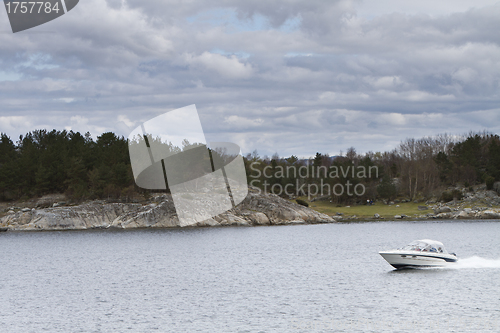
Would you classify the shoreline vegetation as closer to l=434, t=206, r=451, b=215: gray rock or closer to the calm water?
l=434, t=206, r=451, b=215: gray rock

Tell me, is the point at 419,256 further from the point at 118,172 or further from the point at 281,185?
the point at 281,185

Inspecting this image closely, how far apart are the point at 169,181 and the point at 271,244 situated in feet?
165

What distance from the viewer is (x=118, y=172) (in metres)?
119

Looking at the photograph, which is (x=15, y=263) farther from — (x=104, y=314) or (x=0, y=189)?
(x=0, y=189)

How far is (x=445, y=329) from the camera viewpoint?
29.8 m

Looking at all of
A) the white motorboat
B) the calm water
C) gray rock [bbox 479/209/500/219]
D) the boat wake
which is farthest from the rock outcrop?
the white motorboat

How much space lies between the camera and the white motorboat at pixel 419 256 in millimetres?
50781

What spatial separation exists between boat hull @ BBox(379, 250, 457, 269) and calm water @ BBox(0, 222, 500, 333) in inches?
40.0

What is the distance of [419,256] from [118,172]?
3373 inches

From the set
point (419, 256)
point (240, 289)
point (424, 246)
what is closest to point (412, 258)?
point (419, 256)

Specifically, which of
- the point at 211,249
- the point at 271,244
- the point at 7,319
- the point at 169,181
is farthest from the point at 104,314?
the point at 169,181

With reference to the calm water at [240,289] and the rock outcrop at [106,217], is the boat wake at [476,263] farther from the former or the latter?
the rock outcrop at [106,217]

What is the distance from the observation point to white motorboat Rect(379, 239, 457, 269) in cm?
5078

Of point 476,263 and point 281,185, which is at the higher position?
point 281,185
